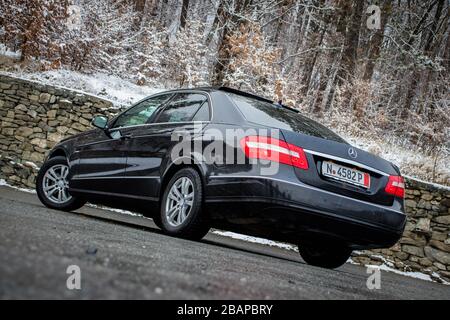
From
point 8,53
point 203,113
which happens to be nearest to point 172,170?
point 203,113

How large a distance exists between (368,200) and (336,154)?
1.59 feet

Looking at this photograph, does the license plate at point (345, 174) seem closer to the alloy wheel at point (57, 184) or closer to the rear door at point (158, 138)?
the rear door at point (158, 138)

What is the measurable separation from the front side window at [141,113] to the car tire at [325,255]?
215cm

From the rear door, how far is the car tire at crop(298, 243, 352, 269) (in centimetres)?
158

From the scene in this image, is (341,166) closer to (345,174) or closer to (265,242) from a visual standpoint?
(345,174)

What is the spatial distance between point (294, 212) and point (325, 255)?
1.47 meters

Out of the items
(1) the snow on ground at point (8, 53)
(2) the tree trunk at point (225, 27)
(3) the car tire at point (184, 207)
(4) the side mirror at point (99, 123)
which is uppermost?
(2) the tree trunk at point (225, 27)

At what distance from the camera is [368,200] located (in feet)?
13.8

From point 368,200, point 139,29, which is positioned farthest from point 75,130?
point 139,29

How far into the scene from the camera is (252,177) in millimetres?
3930

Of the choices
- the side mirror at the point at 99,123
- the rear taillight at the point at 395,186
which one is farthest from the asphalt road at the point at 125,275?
the side mirror at the point at 99,123

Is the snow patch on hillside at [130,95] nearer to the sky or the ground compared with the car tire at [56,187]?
nearer to the sky

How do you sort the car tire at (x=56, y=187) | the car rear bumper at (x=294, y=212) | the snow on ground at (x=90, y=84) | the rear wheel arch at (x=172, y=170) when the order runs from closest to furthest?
1. the car rear bumper at (x=294, y=212)
2. the rear wheel arch at (x=172, y=170)
3. the car tire at (x=56, y=187)
4. the snow on ground at (x=90, y=84)

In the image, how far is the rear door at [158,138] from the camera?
4805mm
